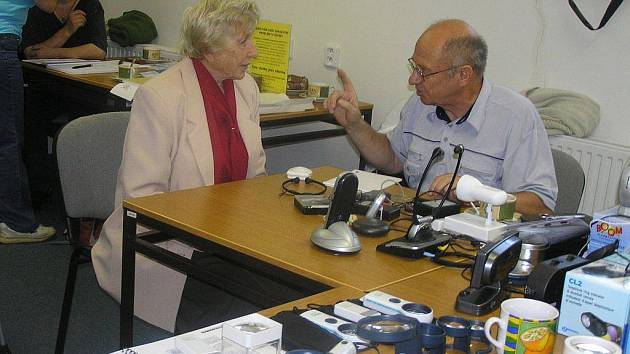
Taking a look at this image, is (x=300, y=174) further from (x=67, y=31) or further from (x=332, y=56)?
(x=67, y=31)

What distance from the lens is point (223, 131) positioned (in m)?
2.55

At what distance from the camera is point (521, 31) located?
11.2 feet

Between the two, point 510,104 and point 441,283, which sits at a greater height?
point 510,104

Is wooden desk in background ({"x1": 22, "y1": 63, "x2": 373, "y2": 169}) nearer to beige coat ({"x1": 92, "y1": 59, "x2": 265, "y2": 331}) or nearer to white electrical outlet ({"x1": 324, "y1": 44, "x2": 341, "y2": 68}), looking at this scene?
white electrical outlet ({"x1": 324, "y1": 44, "x2": 341, "y2": 68})

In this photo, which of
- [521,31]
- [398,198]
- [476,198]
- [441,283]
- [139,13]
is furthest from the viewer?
[139,13]

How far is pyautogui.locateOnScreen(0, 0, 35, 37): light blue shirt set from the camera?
135 inches

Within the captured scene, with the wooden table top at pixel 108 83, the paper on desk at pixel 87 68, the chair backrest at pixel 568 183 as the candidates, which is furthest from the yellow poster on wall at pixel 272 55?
the chair backrest at pixel 568 183

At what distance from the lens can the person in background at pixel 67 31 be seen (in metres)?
4.34

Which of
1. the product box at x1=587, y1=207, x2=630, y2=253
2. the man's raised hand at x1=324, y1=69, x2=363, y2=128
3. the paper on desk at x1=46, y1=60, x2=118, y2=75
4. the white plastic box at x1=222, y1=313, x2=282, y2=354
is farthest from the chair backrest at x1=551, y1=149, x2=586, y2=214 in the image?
the paper on desk at x1=46, y1=60, x2=118, y2=75

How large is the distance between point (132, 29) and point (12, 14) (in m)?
1.53

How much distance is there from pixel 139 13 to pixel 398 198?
128 inches

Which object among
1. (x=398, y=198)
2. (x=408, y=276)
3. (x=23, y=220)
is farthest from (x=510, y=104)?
(x=23, y=220)

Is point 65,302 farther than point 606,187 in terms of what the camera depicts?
No

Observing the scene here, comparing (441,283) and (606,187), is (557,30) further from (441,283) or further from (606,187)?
(441,283)
